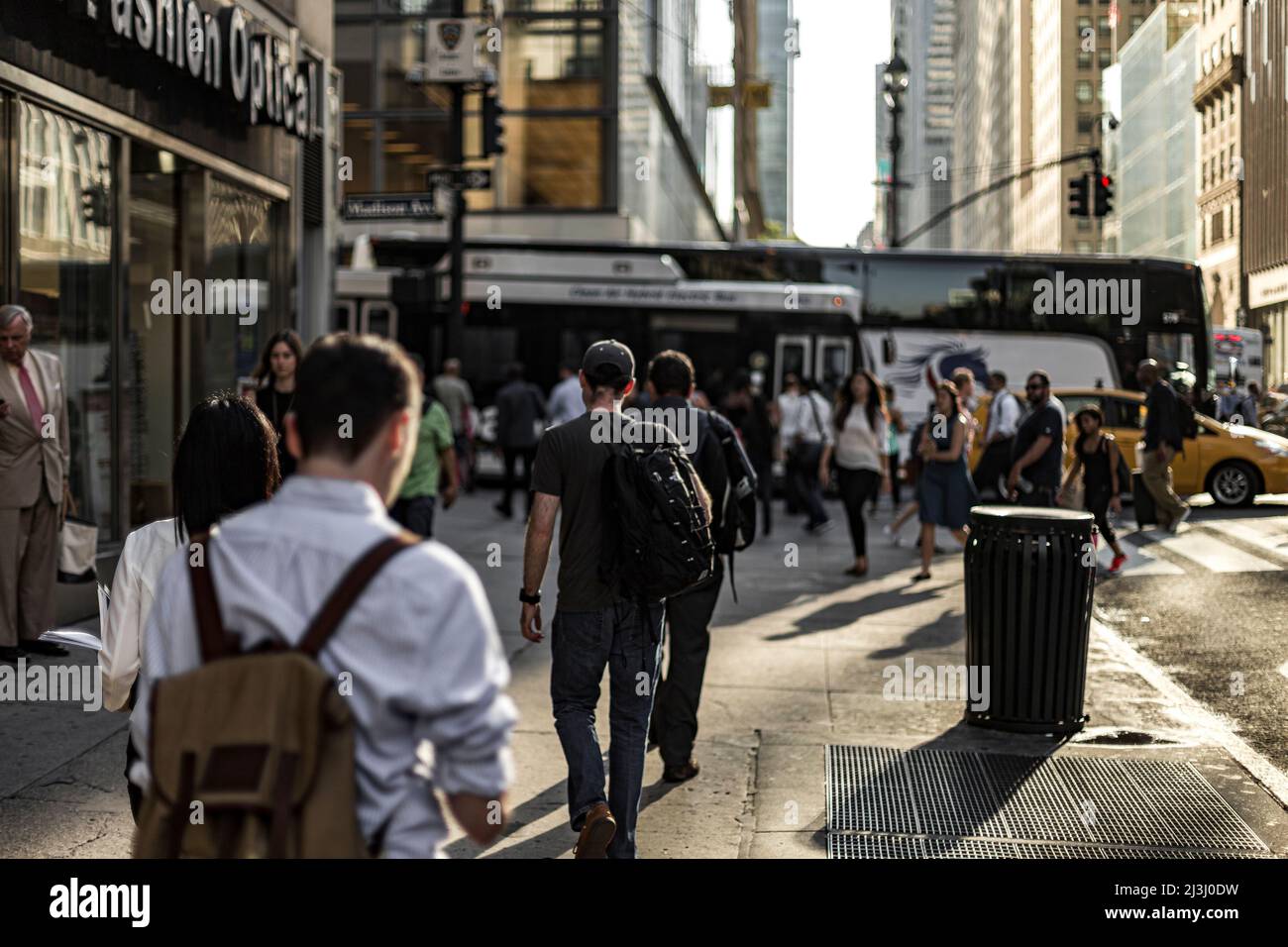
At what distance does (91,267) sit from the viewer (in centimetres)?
1049

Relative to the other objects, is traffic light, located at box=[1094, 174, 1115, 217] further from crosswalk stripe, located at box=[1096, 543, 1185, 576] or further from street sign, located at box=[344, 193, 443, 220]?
street sign, located at box=[344, 193, 443, 220]

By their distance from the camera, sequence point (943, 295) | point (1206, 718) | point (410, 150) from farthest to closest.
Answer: point (410, 150) < point (943, 295) < point (1206, 718)

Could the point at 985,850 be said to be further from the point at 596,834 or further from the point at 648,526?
the point at 648,526

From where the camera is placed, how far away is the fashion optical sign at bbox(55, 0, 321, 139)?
9578 millimetres

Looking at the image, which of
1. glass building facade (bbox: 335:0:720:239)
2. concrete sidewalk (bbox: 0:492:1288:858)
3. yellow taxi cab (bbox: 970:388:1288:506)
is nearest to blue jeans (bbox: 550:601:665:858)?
concrete sidewalk (bbox: 0:492:1288:858)

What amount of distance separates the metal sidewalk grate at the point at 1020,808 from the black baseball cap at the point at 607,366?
186 centimetres

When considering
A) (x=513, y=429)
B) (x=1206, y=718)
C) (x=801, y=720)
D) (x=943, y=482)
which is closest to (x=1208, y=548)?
(x=943, y=482)

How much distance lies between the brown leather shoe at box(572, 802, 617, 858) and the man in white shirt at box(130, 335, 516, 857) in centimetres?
252

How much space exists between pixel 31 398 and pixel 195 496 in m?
4.90

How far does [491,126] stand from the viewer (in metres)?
17.6

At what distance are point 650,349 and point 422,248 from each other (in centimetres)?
469

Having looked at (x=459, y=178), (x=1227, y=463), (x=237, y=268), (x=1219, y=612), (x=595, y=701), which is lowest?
(x=1219, y=612)

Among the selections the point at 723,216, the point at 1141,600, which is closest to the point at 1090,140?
the point at 1141,600
